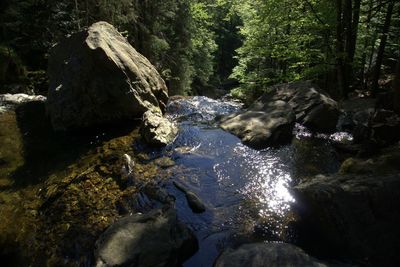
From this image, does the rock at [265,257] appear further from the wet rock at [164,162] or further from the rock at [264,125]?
the rock at [264,125]

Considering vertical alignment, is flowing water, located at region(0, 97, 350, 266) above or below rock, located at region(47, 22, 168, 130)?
below

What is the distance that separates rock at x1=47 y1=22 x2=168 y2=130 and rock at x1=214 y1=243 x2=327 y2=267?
245 inches

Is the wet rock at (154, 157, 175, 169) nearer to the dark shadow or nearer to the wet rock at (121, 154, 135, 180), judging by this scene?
the wet rock at (121, 154, 135, 180)

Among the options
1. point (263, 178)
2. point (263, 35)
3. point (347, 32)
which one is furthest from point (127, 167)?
point (263, 35)

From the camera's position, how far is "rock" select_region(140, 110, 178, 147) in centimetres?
841

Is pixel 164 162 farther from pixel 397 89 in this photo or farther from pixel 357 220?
pixel 397 89

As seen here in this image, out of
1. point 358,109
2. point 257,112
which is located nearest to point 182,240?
point 257,112

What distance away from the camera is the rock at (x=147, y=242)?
173 inches

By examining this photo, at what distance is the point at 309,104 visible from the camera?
10.0m

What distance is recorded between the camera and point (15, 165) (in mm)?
7789

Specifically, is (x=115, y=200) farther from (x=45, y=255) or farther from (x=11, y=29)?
(x=11, y=29)

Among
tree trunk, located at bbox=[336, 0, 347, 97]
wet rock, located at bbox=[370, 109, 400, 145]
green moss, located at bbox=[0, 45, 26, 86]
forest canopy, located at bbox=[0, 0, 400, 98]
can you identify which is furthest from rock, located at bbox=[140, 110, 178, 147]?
green moss, located at bbox=[0, 45, 26, 86]

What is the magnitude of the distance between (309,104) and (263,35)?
852 centimetres

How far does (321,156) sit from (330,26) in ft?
24.2
